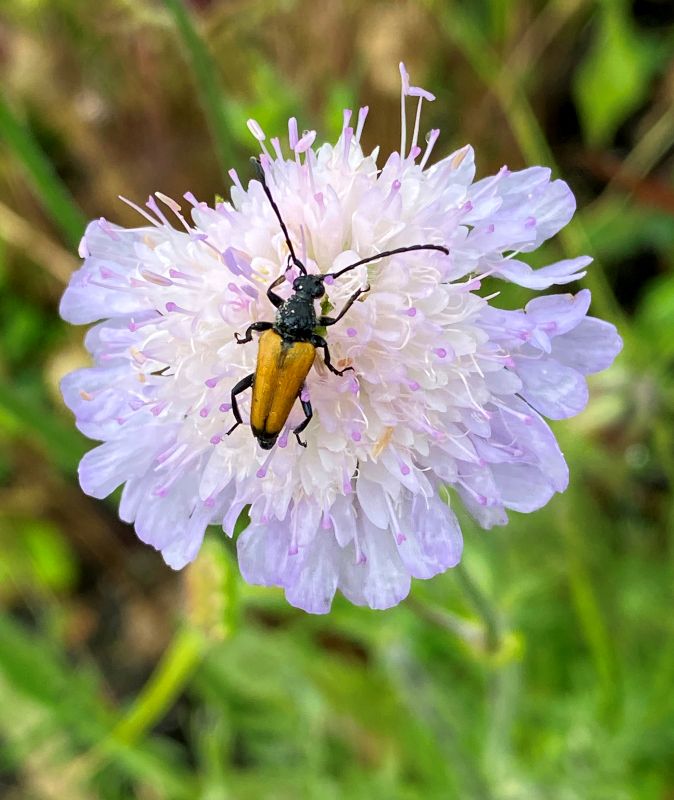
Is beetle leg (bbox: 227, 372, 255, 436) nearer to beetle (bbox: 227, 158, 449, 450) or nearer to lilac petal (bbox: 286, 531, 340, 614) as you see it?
beetle (bbox: 227, 158, 449, 450)

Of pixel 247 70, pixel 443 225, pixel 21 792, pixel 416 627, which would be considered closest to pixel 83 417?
pixel 443 225

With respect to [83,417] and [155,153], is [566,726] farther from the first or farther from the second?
[155,153]

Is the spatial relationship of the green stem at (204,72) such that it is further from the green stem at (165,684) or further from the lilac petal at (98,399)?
the green stem at (165,684)

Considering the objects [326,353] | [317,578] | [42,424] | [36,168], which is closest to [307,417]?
[326,353]

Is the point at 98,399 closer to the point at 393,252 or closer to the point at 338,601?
the point at 393,252

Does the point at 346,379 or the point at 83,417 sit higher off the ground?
the point at 83,417

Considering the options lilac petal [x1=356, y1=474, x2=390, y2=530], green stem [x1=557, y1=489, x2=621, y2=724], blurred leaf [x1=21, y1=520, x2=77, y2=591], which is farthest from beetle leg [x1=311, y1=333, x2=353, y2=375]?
blurred leaf [x1=21, y1=520, x2=77, y2=591]
